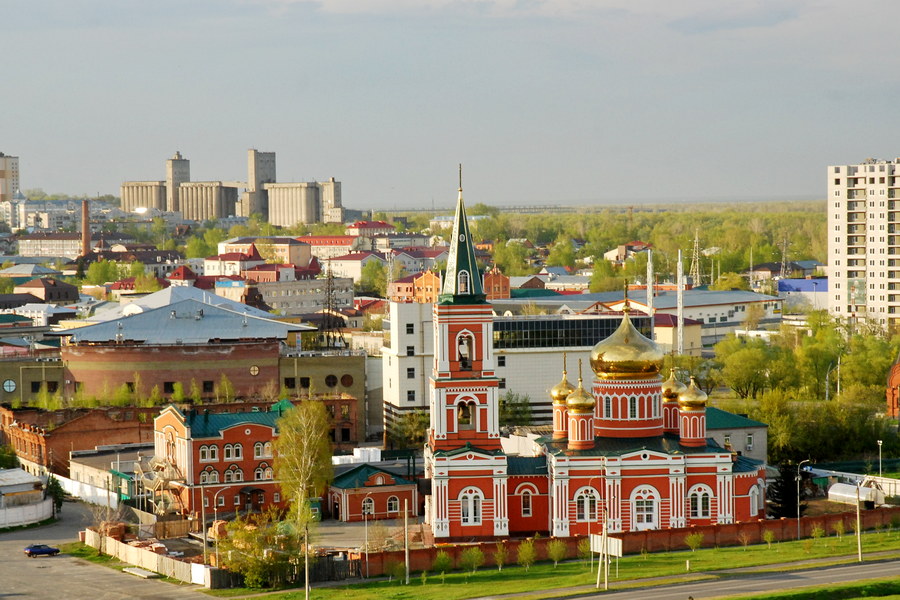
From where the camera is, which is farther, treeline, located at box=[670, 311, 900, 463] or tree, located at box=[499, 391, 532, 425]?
tree, located at box=[499, 391, 532, 425]

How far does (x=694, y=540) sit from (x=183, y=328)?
3579 centimetres

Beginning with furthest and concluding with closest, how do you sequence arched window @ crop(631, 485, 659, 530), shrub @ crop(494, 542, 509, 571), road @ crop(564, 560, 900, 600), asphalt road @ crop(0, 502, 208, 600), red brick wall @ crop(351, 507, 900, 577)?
arched window @ crop(631, 485, 659, 530), shrub @ crop(494, 542, 509, 571), red brick wall @ crop(351, 507, 900, 577), asphalt road @ crop(0, 502, 208, 600), road @ crop(564, 560, 900, 600)

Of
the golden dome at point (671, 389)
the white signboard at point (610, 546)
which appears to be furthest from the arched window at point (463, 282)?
the white signboard at point (610, 546)

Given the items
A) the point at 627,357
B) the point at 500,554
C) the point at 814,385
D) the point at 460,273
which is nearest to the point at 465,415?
the point at 460,273

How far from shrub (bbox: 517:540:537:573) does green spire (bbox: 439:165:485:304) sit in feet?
23.5

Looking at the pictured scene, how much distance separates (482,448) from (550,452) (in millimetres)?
1846

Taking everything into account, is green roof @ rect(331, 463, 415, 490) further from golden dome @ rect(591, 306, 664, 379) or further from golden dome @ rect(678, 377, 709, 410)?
golden dome @ rect(678, 377, 709, 410)

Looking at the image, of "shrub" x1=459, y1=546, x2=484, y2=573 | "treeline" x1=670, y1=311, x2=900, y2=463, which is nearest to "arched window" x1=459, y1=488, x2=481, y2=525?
"shrub" x1=459, y1=546, x2=484, y2=573

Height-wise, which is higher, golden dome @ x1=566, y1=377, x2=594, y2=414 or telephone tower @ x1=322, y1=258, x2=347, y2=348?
golden dome @ x1=566, y1=377, x2=594, y2=414

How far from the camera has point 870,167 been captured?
100 m

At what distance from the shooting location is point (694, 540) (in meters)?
44.7

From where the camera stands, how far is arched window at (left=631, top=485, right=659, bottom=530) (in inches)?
1842

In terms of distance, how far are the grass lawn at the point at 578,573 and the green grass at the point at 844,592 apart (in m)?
3.06

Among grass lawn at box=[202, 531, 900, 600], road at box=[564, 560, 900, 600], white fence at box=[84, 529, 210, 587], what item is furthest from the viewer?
white fence at box=[84, 529, 210, 587]
